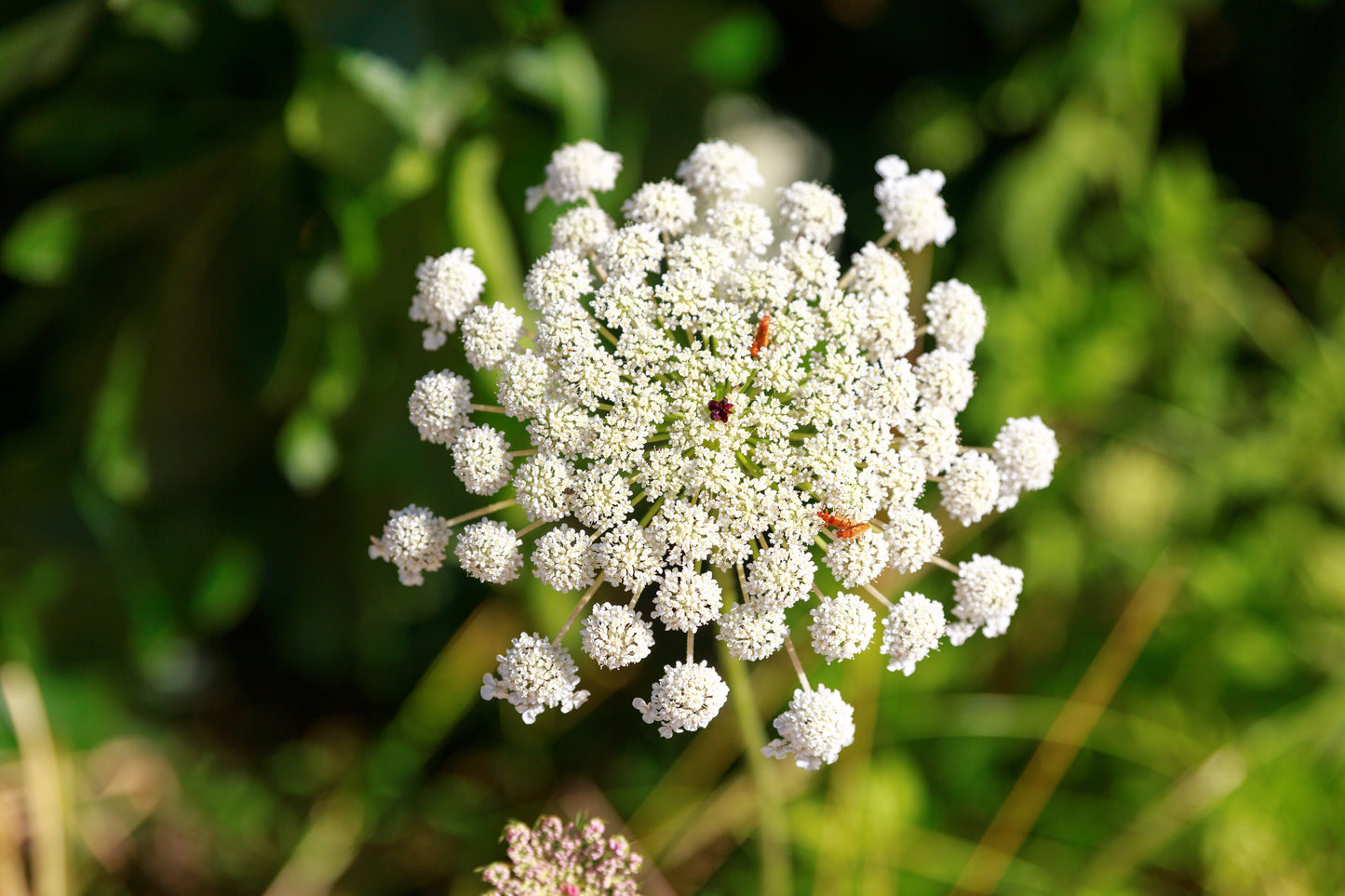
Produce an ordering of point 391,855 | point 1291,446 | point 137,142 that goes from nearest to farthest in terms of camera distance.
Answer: point 137,142 < point 1291,446 < point 391,855

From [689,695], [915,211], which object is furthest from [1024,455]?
[689,695]

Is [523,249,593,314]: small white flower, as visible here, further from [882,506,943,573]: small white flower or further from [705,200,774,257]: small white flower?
[882,506,943,573]: small white flower

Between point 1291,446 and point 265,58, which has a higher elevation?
point 1291,446

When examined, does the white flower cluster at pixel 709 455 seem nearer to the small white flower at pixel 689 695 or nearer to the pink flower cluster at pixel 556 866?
the small white flower at pixel 689 695

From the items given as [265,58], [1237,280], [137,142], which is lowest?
[137,142]

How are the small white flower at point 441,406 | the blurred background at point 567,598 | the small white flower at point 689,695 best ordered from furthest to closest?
1. the blurred background at point 567,598
2. the small white flower at point 441,406
3. the small white flower at point 689,695

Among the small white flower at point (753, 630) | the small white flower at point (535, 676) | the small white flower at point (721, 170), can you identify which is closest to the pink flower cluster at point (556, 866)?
the small white flower at point (535, 676)

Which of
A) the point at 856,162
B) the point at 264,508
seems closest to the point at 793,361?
the point at 856,162

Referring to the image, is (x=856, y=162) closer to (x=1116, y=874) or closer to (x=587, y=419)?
(x=587, y=419)
